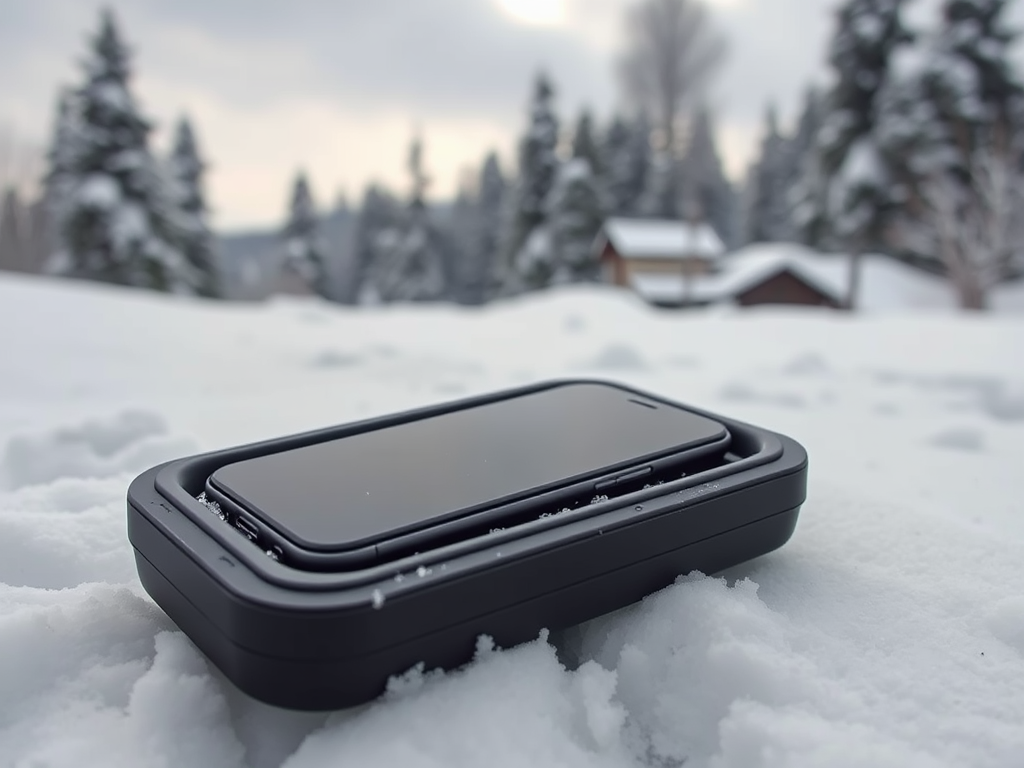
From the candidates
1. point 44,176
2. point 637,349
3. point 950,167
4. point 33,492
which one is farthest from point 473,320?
point 44,176

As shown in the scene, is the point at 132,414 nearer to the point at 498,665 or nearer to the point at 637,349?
the point at 498,665

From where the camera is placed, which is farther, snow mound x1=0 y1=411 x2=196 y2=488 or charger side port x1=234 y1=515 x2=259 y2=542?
snow mound x1=0 y1=411 x2=196 y2=488

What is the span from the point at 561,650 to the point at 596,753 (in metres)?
0.13

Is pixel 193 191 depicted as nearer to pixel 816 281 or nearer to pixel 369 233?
pixel 369 233

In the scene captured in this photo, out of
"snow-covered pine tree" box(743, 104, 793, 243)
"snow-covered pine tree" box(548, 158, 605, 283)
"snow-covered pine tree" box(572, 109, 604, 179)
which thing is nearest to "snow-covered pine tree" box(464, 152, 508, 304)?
"snow-covered pine tree" box(572, 109, 604, 179)

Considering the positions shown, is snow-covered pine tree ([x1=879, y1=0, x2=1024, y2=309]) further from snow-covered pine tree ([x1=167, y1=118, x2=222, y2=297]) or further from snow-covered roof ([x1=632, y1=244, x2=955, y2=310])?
snow-covered pine tree ([x1=167, y1=118, x2=222, y2=297])

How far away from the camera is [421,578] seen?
573 millimetres

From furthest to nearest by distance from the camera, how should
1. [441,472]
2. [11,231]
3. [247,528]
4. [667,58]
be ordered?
[667,58]
[11,231]
[441,472]
[247,528]

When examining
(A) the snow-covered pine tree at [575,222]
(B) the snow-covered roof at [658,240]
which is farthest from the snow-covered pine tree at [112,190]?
(B) the snow-covered roof at [658,240]

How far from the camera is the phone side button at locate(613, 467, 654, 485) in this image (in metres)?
0.77

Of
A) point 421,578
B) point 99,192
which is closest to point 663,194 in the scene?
point 99,192

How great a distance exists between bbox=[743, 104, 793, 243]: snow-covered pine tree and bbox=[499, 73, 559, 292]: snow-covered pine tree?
28.6ft

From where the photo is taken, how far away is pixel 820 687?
64 cm

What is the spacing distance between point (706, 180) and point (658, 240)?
24.1 ft
